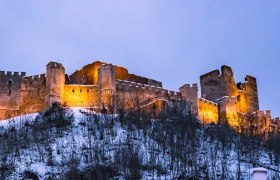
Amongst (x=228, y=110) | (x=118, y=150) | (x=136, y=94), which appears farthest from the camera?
(x=228, y=110)

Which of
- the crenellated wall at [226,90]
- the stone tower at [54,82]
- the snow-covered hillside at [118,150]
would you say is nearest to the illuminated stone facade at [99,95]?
the stone tower at [54,82]

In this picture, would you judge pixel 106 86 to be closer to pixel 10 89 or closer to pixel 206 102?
pixel 10 89

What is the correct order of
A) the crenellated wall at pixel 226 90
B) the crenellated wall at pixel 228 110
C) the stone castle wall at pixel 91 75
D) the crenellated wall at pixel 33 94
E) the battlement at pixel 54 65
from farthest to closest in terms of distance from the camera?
1. the crenellated wall at pixel 226 90
2. the stone castle wall at pixel 91 75
3. the crenellated wall at pixel 228 110
4. the battlement at pixel 54 65
5. the crenellated wall at pixel 33 94

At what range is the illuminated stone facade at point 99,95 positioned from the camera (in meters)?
46.5

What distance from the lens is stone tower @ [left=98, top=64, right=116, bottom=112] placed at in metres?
45.9

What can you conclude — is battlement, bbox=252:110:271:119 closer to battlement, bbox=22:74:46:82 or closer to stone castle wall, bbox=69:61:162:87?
stone castle wall, bbox=69:61:162:87

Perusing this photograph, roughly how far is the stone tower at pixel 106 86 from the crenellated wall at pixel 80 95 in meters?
0.58

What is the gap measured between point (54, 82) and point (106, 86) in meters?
3.97

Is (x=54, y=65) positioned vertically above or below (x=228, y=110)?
above

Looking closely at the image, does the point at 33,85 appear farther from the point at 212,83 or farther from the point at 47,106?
the point at 212,83

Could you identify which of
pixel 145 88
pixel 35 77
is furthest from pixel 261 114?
pixel 35 77

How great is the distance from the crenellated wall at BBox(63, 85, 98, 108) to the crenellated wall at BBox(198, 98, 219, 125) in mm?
8939

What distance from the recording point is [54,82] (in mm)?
46719

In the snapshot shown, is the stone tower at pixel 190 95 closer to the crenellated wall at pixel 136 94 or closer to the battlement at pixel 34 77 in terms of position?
the crenellated wall at pixel 136 94
